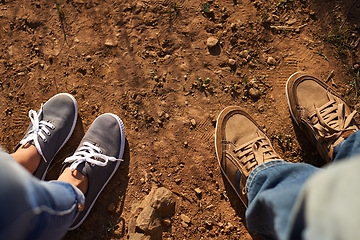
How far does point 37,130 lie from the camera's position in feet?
7.22

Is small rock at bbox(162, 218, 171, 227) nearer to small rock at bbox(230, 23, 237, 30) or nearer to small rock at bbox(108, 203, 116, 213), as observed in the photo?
small rock at bbox(108, 203, 116, 213)

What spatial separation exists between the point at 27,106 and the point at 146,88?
1.16m

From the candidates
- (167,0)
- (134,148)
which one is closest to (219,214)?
(134,148)

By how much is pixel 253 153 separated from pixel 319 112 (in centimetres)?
71

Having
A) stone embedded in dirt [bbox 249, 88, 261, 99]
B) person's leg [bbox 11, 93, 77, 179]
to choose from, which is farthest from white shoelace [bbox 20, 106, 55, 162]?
stone embedded in dirt [bbox 249, 88, 261, 99]

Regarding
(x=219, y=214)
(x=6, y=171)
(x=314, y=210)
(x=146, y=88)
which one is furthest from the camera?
(x=146, y=88)

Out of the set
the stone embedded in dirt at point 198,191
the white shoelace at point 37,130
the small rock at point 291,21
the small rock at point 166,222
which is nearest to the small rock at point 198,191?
the stone embedded in dirt at point 198,191

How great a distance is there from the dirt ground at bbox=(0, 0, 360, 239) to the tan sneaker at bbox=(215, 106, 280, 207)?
0.28 feet

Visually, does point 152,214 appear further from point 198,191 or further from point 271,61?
point 271,61

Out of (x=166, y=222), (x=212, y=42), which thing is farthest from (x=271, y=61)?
(x=166, y=222)

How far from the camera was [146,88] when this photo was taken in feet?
7.41

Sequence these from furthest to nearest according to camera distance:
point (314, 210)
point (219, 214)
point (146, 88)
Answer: point (146, 88) < point (219, 214) < point (314, 210)

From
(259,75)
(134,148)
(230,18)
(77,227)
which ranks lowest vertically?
(77,227)

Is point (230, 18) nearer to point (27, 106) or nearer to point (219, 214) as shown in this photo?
point (219, 214)
